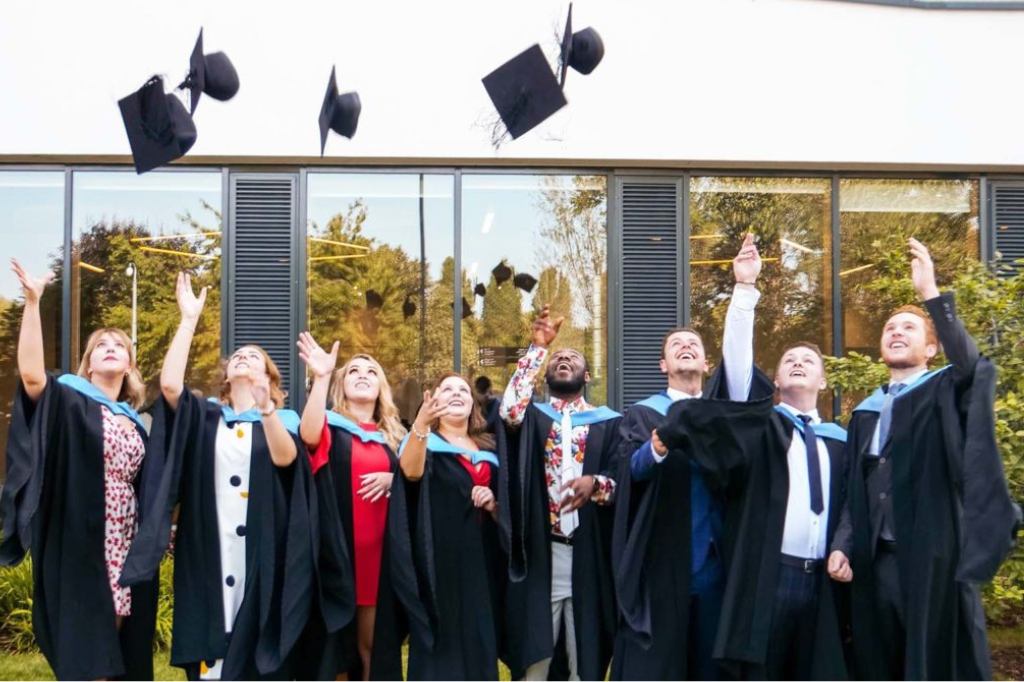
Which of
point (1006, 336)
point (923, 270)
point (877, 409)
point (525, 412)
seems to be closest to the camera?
point (923, 270)

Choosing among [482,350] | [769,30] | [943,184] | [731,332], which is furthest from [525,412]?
[943,184]

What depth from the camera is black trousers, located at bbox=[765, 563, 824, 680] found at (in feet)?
14.4

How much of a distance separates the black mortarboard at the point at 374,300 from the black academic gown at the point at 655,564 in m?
3.53

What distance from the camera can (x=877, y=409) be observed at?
14.7ft

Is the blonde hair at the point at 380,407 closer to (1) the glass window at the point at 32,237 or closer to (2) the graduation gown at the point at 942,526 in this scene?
(2) the graduation gown at the point at 942,526

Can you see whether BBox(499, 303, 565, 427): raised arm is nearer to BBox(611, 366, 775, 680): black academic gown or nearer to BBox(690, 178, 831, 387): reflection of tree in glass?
BBox(611, 366, 775, 680): black academic gown

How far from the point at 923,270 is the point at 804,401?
2.69ft

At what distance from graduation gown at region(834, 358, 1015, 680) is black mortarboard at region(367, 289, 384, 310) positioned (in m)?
4.32

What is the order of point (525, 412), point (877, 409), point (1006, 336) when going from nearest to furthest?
point (877, 409)
point (525, 412)
point (1006, 336)

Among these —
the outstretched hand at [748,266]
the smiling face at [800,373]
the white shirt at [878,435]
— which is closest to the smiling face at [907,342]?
the white shirt at [878,435]

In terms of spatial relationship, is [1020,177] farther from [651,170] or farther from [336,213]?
[336,213]

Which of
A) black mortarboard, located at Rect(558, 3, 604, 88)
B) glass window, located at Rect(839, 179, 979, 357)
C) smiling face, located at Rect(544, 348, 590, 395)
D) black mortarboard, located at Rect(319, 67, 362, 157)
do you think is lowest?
smiling face, located at Rect(544, 348, 590, 395)

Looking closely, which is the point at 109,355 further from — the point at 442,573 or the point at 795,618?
the point at 795,618

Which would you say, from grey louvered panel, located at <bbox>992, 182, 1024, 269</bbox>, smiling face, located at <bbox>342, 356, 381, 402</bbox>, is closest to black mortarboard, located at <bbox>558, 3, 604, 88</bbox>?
smiling face, located at <bbox>342, 356, 381, 402</bbox>
